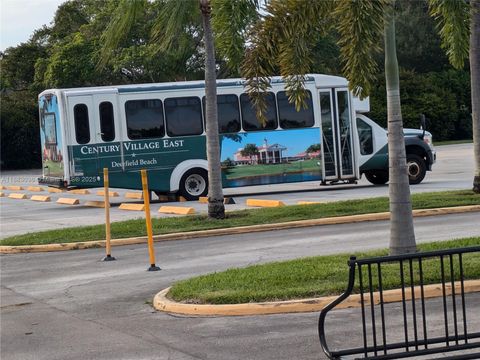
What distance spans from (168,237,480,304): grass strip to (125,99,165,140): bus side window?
14.4 m

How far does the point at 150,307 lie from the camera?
34.6 feet

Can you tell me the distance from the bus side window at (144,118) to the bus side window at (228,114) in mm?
1734

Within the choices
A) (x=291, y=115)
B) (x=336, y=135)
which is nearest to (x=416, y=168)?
(x=336, y=135)

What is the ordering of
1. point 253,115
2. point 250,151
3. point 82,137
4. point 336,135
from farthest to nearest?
point 336,135 < point 253,115 < point 250,151 < point 82,137

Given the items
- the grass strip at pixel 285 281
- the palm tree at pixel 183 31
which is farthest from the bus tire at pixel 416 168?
the grass strip at pixel 285 281

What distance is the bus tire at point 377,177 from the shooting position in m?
28.0

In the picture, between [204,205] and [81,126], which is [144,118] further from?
[204,205]

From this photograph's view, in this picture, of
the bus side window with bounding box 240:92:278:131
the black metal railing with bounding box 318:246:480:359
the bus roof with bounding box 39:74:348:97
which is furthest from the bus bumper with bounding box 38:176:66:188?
the black metal railing with bounding box 318:246:480:359

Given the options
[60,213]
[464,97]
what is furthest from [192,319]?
[464,97]

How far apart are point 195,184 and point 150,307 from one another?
15.5 metres

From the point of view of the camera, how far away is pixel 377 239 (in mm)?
15078

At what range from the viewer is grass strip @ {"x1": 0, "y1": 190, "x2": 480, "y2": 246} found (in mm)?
17594

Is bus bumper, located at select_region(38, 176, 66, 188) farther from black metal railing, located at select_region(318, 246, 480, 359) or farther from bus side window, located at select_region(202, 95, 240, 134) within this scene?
black metal railing, located at select_region(318, 246, 480, 359)

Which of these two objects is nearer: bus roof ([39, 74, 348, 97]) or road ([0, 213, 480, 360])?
road ([0, 213, 480, 360])
